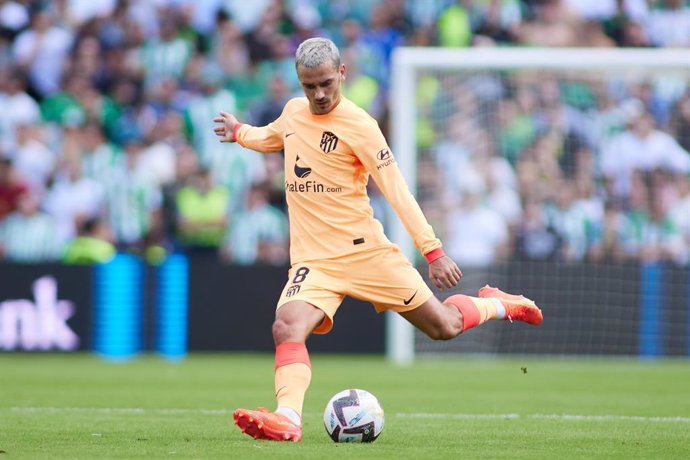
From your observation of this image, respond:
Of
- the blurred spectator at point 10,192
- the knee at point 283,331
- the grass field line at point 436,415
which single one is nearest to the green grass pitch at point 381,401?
the grass field line at point 436,415

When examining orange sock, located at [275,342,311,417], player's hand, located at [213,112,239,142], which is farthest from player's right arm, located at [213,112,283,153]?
orange sock, located at [275,342,311,417]

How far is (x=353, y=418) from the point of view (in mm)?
7465

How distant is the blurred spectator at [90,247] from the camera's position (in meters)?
17.4

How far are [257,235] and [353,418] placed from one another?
33.7 feet

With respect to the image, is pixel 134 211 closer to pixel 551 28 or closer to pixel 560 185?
pixel 560 185

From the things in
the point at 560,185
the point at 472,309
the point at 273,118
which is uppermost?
the point at 273,118

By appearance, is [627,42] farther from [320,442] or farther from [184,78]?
[320,442]

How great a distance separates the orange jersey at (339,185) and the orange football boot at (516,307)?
1.25 meters

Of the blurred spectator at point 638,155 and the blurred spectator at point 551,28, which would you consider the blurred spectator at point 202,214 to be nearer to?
the blurred spectator at point 638,155

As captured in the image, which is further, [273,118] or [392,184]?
[273,118]

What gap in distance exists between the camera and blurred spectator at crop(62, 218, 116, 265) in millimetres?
17438

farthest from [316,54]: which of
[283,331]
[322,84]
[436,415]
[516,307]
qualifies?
[436,415]

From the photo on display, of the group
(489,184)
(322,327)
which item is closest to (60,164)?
(489,184)

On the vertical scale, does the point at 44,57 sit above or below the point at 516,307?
above
